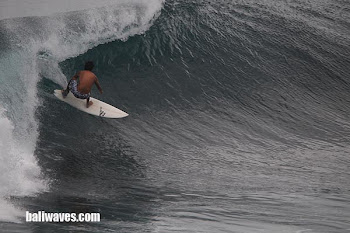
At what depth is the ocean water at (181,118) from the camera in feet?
31.7

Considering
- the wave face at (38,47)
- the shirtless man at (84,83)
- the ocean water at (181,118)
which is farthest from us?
the shirtless man at (84,83)

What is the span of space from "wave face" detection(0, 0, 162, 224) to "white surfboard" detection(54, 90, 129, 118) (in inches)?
24.8

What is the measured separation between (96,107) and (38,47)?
108 inches

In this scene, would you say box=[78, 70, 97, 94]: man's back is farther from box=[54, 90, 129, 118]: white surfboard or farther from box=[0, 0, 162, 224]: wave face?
box=[0, 0, 162, 224]: wave face

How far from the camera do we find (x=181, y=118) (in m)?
13.3

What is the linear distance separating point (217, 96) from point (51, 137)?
4015 mm

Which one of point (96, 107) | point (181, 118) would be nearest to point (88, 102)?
point (96, 107)

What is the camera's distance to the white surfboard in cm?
1260

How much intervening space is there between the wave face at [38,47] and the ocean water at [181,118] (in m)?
0.03

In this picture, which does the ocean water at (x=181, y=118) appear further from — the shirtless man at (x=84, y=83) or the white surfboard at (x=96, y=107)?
the shirtless man at (x=84, y=83)

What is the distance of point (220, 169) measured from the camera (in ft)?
37.8

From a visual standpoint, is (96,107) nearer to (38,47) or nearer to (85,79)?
(85,79)

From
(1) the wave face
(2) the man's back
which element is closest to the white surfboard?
(2) the man's back

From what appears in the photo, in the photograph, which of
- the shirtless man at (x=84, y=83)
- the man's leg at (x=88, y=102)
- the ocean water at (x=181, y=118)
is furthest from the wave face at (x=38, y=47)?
the man's leg at (x=88, y=102)
